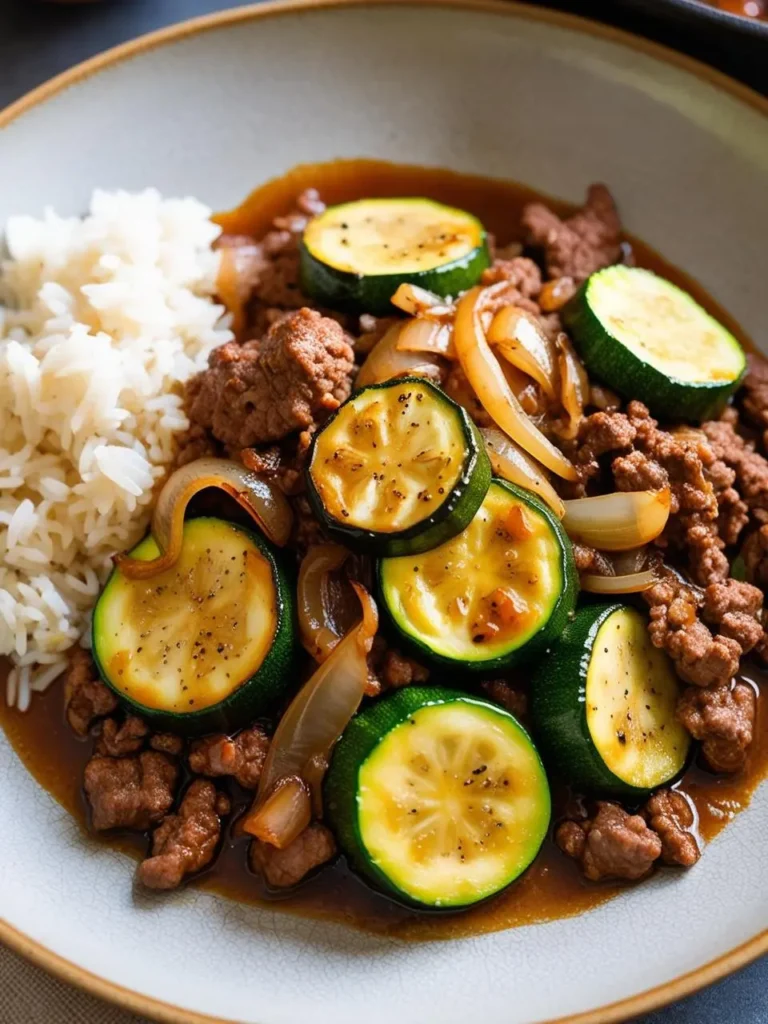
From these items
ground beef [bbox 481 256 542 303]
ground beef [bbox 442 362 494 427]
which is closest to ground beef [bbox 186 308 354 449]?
ground beef [bbox 442 362 494 427]

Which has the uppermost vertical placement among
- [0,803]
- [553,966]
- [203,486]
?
[203,486]

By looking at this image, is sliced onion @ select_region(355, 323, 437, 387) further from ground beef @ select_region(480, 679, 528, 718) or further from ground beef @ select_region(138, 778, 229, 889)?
ground beef @ select_region(138, 778, 229, 889)

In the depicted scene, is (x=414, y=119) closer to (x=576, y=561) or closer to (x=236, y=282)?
(x=236, y=282)

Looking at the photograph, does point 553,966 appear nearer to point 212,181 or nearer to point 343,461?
point 343,461

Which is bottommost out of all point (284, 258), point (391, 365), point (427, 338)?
point (284, 258)

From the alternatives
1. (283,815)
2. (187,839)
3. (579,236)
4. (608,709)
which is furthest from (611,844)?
(579,236)

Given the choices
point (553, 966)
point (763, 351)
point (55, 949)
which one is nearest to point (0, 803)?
point (55, 949)

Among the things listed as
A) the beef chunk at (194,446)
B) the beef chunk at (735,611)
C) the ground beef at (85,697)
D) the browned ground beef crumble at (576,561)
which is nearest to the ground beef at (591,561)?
the browned ground beef crumble at (576,561)
